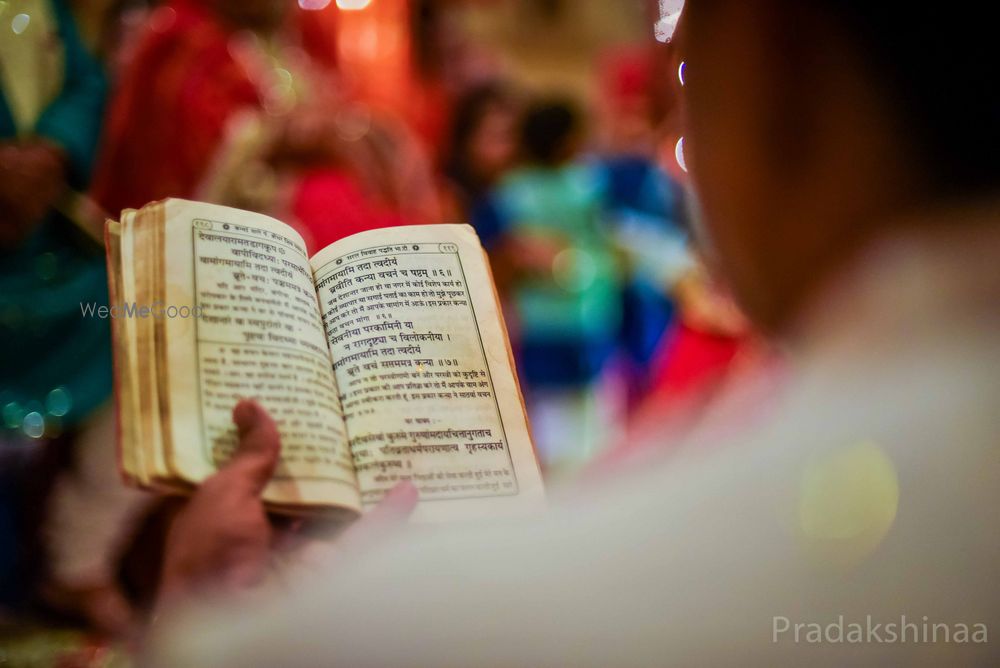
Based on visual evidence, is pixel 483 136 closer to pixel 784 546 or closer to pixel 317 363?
pixel 317 363

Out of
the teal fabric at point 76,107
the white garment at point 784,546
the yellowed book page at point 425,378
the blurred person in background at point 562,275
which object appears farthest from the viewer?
the blurred person in background at point 562,275

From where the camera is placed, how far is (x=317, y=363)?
511 mm

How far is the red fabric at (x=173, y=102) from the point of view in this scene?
2.94 feet

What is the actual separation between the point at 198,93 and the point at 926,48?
3.21 feet

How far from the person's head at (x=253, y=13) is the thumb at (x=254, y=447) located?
40.8 inches

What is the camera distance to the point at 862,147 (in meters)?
0.41

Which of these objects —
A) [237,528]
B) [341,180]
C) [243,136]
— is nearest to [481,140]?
[243,136]

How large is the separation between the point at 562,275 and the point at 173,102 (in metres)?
0.83

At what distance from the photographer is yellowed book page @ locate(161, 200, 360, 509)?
0.46 m

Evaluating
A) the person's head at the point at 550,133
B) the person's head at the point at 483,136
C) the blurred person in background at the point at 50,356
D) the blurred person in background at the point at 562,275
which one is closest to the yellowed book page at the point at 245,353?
the blurred person in background at the point at 50,356

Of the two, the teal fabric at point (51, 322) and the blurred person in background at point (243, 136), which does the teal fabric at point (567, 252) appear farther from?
the teal fabric at point (51, 322)

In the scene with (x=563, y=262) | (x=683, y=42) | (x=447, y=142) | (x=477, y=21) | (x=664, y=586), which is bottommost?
(x=664, y=586)

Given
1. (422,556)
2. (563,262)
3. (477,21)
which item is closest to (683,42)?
(422,556)

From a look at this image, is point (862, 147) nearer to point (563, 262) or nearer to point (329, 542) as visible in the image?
point (329, 542)
